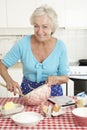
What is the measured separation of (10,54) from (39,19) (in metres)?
0.37

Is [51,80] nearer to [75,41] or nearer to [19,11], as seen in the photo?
[19,11]

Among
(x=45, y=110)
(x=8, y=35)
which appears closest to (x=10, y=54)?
(x=45, y=110)

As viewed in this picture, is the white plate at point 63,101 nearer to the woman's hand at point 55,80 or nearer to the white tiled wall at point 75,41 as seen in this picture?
the woman's hand at point 55,80

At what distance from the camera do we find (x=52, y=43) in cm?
186

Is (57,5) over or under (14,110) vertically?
over

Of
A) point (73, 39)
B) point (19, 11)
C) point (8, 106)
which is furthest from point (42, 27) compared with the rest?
point (73, 39)

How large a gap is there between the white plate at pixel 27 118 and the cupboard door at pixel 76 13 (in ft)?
6.71

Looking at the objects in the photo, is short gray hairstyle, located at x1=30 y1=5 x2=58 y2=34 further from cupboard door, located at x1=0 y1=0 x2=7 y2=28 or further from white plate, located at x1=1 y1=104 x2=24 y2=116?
cupboard door, located at x1=0 y1=0 x2=7 y2=28

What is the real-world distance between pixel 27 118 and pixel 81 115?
284 mm

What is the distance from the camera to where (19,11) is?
3.12m

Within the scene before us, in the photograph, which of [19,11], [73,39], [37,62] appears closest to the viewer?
[37,62]

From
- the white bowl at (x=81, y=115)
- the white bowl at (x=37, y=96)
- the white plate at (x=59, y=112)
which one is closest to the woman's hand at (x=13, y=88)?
the white bowl at (x=37, y=96)

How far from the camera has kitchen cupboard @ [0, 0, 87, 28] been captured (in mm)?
3107

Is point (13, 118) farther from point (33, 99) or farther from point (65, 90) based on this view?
point (65, 90)
